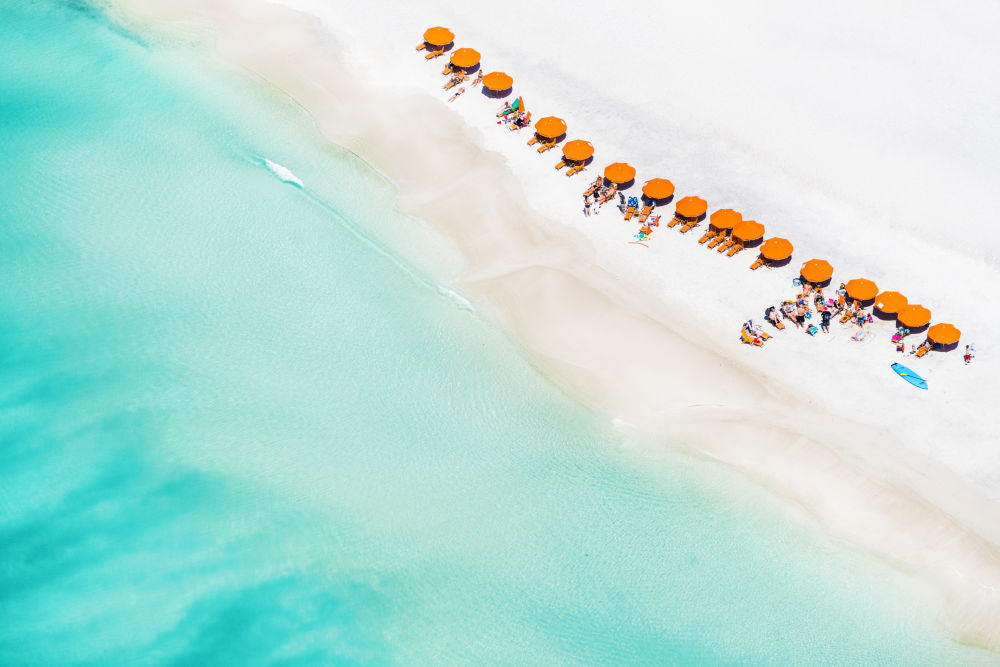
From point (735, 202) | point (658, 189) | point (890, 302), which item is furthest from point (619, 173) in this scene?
point (890, 302)

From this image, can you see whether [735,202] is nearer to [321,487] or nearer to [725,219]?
[725,219]

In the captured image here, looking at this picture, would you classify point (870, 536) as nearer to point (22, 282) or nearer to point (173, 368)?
point (173, 368)

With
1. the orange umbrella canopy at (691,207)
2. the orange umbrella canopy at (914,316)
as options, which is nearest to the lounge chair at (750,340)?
the orange umbrella canopy at (914,316)

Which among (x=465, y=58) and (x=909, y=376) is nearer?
(x=909, y=376)

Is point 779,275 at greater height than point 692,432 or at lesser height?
greater

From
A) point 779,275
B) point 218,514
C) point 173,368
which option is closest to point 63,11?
point 173,368

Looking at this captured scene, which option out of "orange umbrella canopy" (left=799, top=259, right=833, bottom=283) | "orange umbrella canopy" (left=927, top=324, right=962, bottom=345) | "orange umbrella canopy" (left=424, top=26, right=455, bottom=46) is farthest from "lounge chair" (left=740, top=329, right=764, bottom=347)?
"orange umbrella canopy" (left=424, top=26, right=455, bottom=46)
